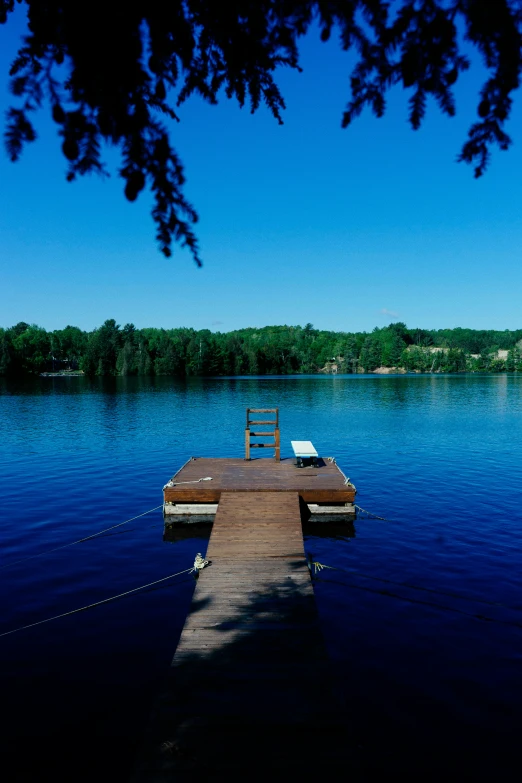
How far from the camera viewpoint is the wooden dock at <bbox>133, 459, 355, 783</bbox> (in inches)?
227

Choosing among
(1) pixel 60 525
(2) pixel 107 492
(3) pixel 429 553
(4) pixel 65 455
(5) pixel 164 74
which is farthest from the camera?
(4) pixel 65 455

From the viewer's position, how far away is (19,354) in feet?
486

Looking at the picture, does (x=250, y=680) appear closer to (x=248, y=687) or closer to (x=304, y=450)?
(x=248, y=687)

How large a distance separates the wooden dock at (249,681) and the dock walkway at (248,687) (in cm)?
1

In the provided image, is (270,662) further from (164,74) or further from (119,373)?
(119,373)

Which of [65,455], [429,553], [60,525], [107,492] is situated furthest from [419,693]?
[65,455]

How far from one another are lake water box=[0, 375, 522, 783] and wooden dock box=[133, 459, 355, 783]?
1.92 feet

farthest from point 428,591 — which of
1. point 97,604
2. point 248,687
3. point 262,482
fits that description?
point 97,604

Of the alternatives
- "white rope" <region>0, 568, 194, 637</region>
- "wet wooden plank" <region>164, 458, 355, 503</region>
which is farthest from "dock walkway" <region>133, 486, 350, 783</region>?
"wet wooden plank" <region>164, 458, 355, 503</region>

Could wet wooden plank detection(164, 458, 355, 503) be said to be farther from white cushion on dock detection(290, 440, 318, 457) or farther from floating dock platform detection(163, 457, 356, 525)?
white cushion on dock detection(290, 440, 318, 457)

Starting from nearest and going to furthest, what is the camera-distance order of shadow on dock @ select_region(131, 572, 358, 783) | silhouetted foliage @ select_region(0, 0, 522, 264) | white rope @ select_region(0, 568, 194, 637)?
silhouetted foliage @ select_region(0, 0, 522, 264) < shadow on dock @ select_region(131, 572, 358, 783) < white rope @ select_region(0, 568, 194, 637)

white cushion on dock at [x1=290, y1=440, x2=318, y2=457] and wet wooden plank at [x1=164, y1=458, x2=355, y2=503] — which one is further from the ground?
white cushion on dock at [x1=290, y1=440, x2=318, y2=457]

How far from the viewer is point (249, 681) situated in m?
7.31

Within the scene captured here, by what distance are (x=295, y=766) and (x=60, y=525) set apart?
14.6 m
